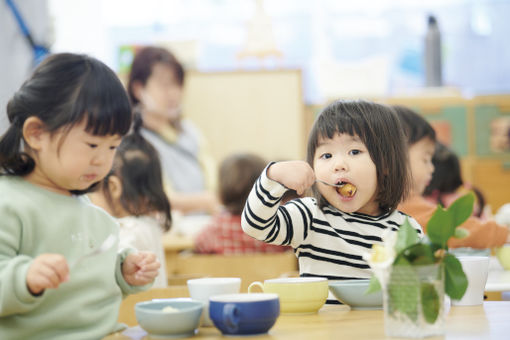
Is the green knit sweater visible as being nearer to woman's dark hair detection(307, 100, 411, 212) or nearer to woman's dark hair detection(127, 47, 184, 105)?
woman's dark hair detection(307, 100, 411, 212)

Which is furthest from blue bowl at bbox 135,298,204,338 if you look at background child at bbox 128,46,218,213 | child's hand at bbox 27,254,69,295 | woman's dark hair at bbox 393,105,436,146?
background child at bbox 128,46,218,213

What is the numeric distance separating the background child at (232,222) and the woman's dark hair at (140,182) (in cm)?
57

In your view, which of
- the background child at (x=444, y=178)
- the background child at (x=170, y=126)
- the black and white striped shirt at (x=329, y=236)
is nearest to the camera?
the black and white striped shirt at (x=329, y=236)

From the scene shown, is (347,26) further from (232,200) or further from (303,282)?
(303,282)

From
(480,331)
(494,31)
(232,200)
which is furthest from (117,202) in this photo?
(494,31)

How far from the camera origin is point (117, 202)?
2131 mm

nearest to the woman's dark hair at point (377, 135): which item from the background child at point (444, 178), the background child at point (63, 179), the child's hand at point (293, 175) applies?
the child's hand at point (293, 175)

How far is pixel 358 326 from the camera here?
0.95 m

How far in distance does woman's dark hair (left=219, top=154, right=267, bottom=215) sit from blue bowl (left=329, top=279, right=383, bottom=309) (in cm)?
169

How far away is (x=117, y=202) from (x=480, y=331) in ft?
4.65

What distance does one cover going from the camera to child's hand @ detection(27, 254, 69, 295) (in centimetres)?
91

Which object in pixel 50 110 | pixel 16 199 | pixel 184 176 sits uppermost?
pixel 50 110

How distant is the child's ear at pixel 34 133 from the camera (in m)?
1.07

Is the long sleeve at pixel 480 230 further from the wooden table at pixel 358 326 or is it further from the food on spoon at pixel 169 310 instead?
the food on spoon at pixel 169 310
